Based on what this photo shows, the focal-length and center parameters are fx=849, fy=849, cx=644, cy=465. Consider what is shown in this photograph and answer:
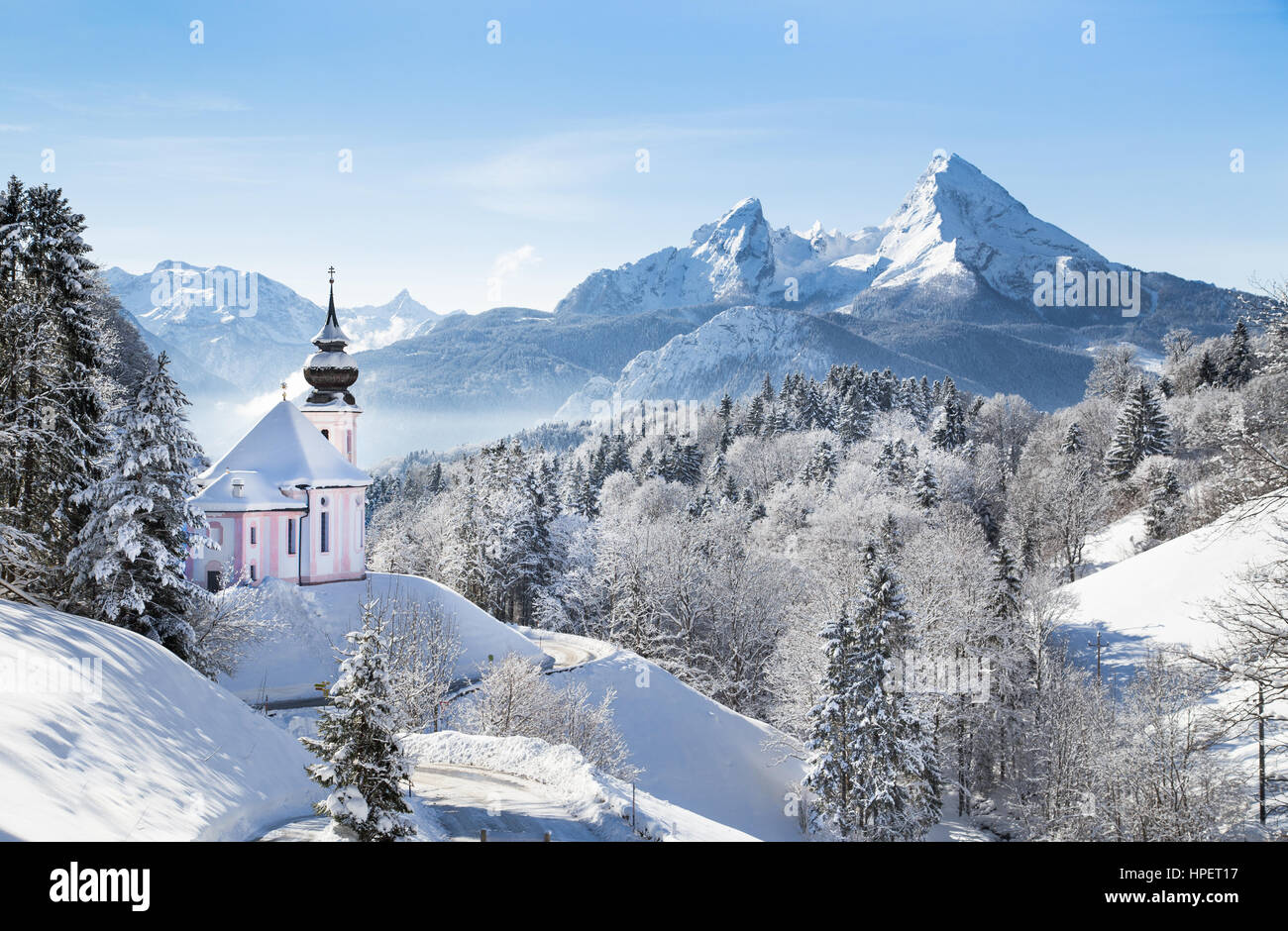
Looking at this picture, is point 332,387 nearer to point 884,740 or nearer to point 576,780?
point 576,780

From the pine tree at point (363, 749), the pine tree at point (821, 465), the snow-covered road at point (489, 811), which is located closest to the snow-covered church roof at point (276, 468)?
the snow-covered road at point (489, 811)

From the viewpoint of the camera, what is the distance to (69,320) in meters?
20.9

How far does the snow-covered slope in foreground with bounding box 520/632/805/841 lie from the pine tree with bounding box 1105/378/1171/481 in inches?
1960

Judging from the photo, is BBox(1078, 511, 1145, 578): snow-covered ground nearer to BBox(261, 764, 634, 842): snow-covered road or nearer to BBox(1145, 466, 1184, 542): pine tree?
BBox(1145, 466, 1184, 542): pine tree

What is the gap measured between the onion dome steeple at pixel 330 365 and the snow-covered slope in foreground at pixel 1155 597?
3886cm

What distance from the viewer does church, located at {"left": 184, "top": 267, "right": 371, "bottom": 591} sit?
106 feet

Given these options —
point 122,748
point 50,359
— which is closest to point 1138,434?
point 50,359

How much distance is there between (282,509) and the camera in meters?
33.1

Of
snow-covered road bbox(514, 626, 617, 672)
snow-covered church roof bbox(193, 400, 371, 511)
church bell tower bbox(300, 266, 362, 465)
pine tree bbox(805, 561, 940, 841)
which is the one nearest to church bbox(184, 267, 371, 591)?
snow-covered church roof bbox(193, 400, 371, 511)

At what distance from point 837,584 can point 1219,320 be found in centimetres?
18317

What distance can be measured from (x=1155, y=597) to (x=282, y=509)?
42.6m
